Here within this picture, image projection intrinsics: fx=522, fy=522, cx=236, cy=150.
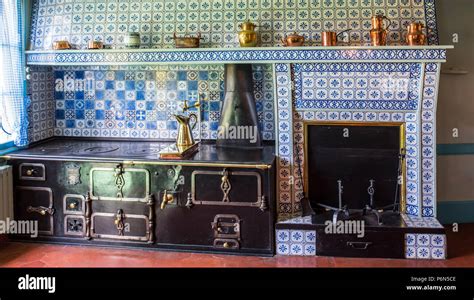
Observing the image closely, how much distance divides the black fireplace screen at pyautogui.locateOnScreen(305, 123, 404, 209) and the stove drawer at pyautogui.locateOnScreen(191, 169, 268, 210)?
1.65 feet

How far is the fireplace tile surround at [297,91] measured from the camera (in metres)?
3.76

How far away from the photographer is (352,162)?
13.0ft

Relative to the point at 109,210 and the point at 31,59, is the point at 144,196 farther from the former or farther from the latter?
the point at 31,59

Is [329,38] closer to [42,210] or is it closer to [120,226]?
[120,226]

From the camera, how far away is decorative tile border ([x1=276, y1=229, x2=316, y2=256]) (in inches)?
147

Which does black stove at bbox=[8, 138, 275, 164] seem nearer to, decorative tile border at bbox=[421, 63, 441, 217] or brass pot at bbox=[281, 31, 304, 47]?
brass pot at bbox=[281, 31, 304, 47]

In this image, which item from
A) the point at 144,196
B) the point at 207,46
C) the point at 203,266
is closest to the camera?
the point at 203,266

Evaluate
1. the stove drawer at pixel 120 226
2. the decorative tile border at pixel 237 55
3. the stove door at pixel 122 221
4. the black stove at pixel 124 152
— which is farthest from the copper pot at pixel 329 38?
the stove drawer at pixel 120 226

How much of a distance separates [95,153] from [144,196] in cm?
53

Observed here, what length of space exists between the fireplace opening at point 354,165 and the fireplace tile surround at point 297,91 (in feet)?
0.24

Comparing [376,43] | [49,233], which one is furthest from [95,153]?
[376,43]

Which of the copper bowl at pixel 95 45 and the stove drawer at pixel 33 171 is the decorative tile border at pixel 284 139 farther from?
the stove drawer at pixel 33 171

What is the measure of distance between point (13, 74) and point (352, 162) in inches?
107

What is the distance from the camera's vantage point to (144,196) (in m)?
3.84
